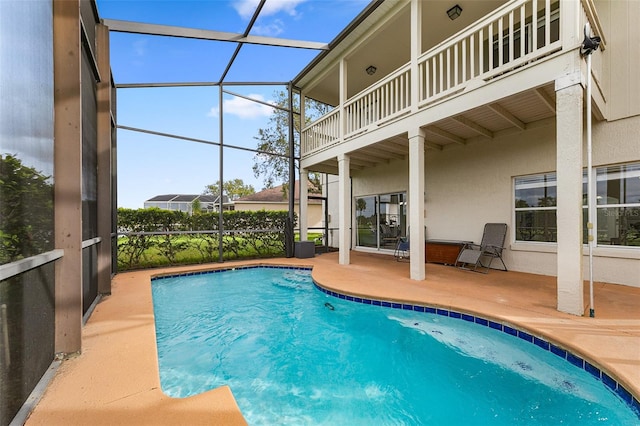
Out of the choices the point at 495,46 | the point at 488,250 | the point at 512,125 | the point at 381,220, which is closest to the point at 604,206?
the point at 488,250

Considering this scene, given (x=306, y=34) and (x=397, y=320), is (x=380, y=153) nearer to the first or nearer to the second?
(x=306, y=34)

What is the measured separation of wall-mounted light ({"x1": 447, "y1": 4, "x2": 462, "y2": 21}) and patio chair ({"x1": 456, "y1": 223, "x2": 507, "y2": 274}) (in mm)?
4643

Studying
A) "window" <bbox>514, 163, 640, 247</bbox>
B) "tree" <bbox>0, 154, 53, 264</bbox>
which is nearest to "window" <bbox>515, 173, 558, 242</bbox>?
"window" <bbox>514, 163, 640, 247</bbox>

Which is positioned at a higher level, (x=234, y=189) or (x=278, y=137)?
(x=278, y=137)

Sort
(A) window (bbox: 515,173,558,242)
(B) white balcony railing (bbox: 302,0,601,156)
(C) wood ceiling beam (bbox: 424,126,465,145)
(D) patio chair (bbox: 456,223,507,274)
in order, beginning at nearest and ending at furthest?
(B) white balcony railing (bbox: 302,0,601,156) → (A) window (bbox: 515,173,558,242) → (C) wood ceiling beam (bbox: 424,126,465,145) → (D) patio chair (bbox: 456,223,507,274)

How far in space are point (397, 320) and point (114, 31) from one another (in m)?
7.37

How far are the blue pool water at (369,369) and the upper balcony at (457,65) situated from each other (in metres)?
3.63

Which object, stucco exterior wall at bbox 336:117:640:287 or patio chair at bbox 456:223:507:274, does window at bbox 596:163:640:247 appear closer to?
stucco exterior wall at bbox 336:117:640:287

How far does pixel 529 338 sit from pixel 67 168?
5.00 metres

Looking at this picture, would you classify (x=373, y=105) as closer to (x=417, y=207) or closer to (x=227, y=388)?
(x=417, y=207)

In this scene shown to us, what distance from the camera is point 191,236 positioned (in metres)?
8.05

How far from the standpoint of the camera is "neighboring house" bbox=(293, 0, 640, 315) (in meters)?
3.62

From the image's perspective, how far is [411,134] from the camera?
5680mm

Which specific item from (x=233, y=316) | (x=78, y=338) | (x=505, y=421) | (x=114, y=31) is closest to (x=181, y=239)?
(x=233, y=316)
